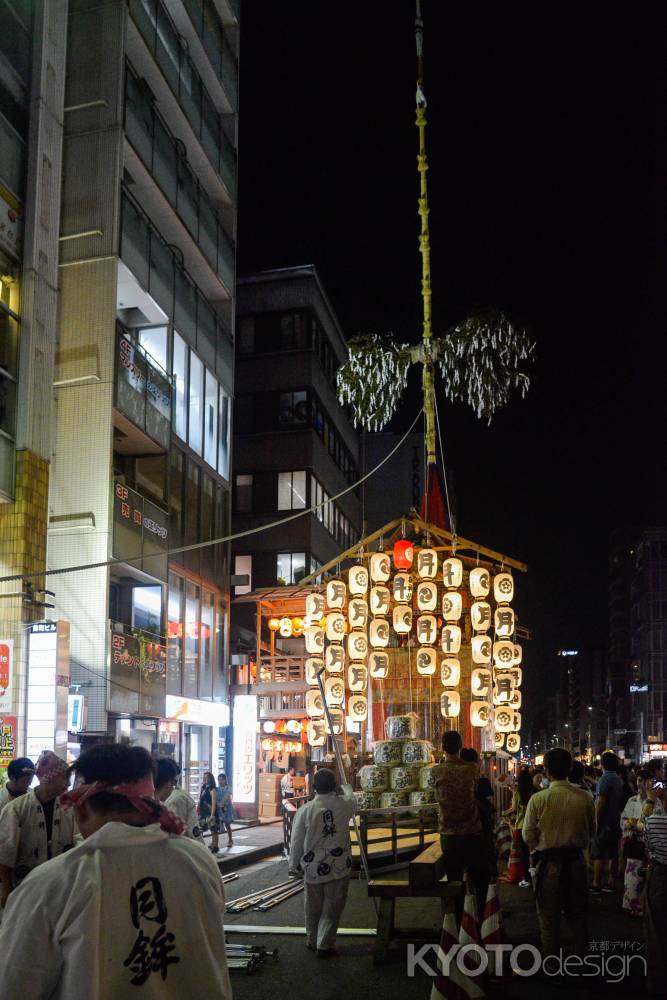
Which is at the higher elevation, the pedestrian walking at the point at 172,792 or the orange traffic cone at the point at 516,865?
the pedestrian walking at the point at 172,792

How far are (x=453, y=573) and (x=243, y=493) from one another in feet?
66.7

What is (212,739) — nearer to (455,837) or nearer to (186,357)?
(186,357)

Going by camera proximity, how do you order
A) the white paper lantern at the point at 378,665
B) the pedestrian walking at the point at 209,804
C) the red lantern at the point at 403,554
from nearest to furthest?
the pedestrian walking at the point at 209,804 → the red lantern at the point at 403,554 → the white paper lantern at the point at 378,665

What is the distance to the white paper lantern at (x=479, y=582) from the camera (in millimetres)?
23766

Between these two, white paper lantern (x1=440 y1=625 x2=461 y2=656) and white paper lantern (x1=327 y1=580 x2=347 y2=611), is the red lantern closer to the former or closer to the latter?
white paper lantern (x1=327 y1=580 x2=347 y2=611)

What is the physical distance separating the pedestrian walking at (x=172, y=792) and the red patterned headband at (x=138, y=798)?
4.90 m

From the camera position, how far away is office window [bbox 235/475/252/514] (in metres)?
42.4

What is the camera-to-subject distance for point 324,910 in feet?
32.5

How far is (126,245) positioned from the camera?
23.4m

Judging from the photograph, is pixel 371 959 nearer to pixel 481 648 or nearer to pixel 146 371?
pixel 481 648

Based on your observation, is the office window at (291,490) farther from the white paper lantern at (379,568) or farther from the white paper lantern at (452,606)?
the white paper lantern at (452,606)

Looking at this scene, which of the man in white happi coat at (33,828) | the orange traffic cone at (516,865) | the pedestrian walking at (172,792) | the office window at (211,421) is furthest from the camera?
the office window at (211,421)

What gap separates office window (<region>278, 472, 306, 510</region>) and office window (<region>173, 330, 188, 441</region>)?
1430 cm

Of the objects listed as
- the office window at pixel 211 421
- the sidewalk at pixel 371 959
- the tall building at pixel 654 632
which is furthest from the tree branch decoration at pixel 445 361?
the tall building at pixel 654 632
